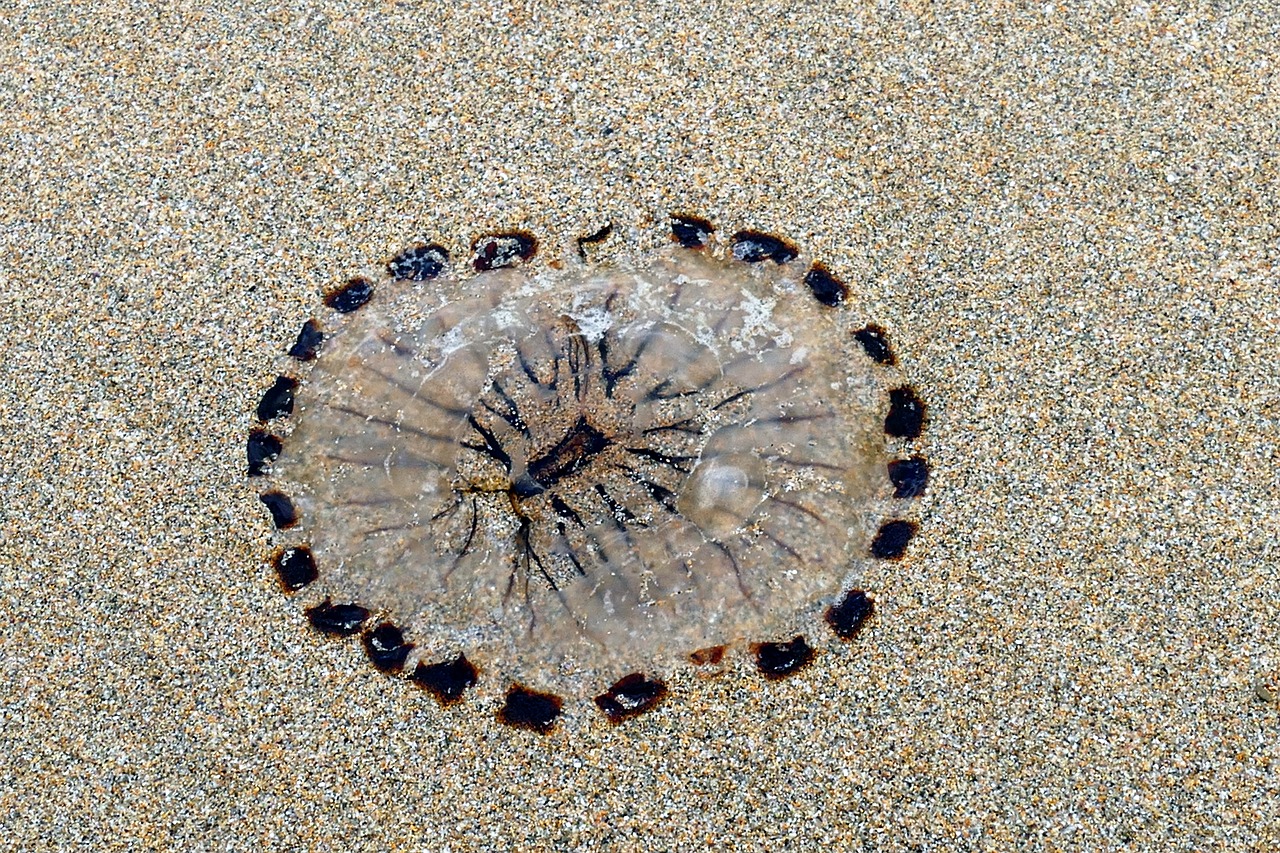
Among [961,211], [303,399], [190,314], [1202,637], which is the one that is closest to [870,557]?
[1202,637]

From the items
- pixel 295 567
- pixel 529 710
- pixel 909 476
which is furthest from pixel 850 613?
pixel 295 567

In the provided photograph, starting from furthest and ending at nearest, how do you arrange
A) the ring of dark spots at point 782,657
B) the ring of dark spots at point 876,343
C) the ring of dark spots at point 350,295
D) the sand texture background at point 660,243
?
the ring of dark spots at point 350,295
the ring of dark spots at point 876,343
the ring of dark spots at point 782,657
the sand texture background at point 660,243

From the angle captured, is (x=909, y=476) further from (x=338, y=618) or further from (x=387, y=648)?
(x=338, y=618)

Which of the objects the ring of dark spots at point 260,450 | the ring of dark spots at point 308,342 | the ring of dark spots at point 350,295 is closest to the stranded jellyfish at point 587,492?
the ring of dark spots at point 260,450

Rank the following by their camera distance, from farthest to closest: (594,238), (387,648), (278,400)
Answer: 1. (594,238)
2. (278,400)
3. (387,648)

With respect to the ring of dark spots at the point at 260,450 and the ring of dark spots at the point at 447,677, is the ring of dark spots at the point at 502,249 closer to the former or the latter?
the ring of dark spots at the point at 260,450
